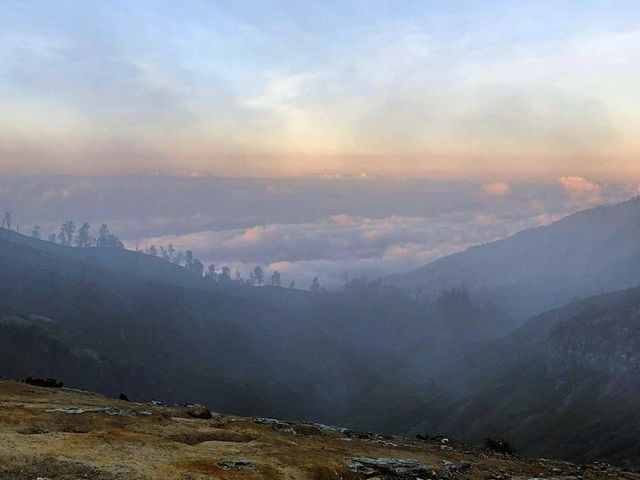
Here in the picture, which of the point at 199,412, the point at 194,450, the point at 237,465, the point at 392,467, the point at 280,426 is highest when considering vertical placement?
the point at 237,465

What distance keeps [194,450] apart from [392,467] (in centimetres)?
1517

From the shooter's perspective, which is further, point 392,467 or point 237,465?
point 392,467

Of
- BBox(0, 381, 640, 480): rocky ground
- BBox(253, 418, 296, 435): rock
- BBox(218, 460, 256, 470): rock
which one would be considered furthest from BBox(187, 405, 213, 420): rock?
BBox(218, 460, 256, 470): rock

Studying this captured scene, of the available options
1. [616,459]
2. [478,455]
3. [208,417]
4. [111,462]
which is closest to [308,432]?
[208,417]

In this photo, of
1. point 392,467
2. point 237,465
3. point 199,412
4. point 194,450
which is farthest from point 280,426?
point 237,465

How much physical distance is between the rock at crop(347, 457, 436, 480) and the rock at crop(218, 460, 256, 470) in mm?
8016

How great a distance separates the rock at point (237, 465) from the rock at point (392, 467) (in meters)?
8.02

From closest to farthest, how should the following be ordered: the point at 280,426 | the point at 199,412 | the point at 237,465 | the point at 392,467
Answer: the point at 237,465
the point at 392,467
the point at 280,426
the point at 199,412

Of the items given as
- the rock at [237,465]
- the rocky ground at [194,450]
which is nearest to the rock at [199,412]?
the rocky ground at [194,450]

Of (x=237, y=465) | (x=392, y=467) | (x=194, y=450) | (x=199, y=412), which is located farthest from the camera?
(x=199, y=412)

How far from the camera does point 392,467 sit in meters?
41.7

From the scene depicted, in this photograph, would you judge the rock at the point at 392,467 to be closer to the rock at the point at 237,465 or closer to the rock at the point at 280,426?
the rock at the point at 237,465

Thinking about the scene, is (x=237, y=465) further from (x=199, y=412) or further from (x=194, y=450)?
(x=199, y=412)

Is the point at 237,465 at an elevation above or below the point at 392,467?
above
